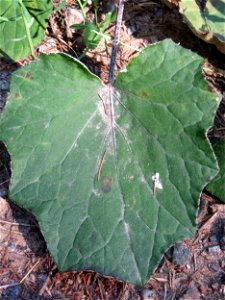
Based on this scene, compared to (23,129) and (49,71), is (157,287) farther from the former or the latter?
(49,71)

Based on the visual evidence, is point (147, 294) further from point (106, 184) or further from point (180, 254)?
point (106, 184)

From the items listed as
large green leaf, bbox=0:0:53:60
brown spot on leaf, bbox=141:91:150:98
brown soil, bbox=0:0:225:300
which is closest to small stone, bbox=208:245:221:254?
brown soil, bbox=0:0:225:300

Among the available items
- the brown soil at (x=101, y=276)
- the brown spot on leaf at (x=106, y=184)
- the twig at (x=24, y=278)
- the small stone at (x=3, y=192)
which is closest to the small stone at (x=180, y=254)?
the brown soil at (x=101, y=276)

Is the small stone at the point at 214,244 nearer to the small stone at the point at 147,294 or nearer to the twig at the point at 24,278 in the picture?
the small stone at the point at 147,294

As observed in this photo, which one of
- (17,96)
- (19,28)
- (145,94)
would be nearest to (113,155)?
(145,94)

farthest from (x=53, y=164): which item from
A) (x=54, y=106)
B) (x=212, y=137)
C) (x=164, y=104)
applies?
(x=212, y=137)
